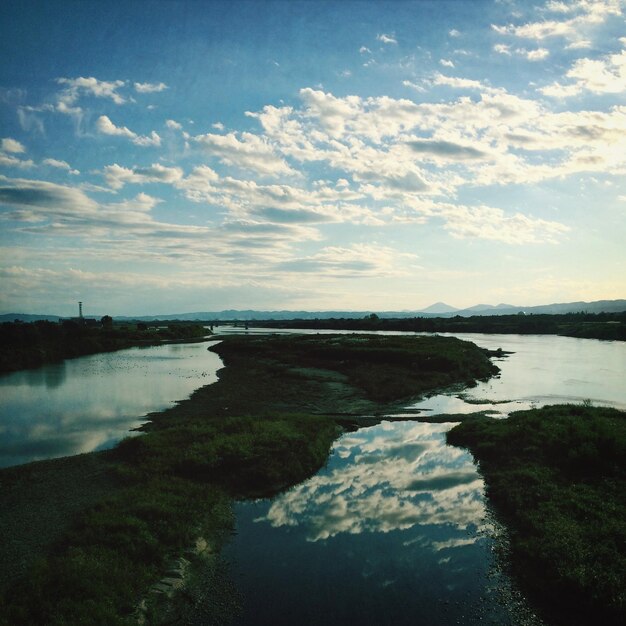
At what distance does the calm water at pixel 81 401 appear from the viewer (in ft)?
104

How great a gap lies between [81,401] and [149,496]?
31.8m

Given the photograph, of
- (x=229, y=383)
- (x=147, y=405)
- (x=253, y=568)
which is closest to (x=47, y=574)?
(x=253, y=568)

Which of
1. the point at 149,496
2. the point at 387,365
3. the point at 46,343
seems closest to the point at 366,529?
the point at 149,496

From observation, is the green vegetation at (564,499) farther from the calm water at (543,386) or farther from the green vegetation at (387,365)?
the green vegetation at (387,365)

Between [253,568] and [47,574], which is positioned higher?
[47,574]

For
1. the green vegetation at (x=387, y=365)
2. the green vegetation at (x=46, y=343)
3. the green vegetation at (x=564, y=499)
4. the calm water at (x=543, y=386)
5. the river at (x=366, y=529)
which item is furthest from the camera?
the green vegetation at (x=46, y=343)

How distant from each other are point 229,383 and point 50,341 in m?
62.9

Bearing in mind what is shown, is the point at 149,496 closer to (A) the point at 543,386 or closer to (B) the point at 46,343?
(A) the point at 543,386

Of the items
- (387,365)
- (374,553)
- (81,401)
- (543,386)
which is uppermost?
(387,365)

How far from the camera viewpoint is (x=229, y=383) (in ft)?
184

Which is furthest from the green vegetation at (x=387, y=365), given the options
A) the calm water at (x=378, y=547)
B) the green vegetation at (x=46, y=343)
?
the green vegetation at (x=46, y=343)

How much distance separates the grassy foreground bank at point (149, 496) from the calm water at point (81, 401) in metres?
3.43

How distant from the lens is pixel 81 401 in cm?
4722

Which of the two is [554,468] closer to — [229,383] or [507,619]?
[507,619]
